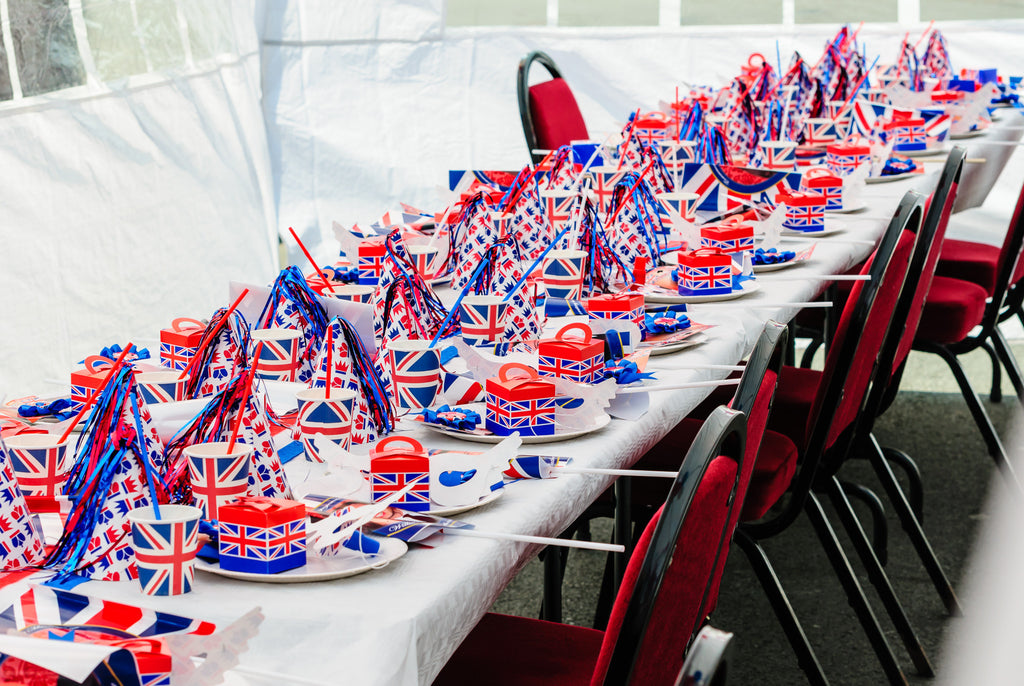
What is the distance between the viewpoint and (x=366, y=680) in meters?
0.78

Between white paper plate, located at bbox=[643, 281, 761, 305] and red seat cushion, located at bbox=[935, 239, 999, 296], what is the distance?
1308mm

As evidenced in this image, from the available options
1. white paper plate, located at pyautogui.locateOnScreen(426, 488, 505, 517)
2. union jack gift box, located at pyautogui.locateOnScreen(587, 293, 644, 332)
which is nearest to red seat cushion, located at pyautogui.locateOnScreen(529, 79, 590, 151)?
union jack gift box, located at pyautogui.locateOnScreen(587, 293, 644, 332)

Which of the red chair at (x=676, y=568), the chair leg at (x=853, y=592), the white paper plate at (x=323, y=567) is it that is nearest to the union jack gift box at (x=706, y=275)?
the chair leg at (x=853, y=592)

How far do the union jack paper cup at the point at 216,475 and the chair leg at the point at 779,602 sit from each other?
3.00ft

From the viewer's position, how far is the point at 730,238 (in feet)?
6.28

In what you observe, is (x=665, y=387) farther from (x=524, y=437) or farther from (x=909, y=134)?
(x=909, y=134)

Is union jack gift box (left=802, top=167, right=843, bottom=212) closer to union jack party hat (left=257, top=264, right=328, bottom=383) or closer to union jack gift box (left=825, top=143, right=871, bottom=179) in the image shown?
union jack gift box (left=825, top=143, right=871, bottom=179)

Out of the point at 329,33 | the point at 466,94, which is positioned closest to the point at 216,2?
the point at 329,33

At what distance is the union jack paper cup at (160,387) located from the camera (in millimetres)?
1154

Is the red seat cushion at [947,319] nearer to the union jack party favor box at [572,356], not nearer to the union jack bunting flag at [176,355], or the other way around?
the union jack party favor box at [572,356]

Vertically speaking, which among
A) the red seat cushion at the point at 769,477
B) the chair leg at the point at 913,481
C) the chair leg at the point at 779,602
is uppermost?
the red seat cushion at the point at 769,477

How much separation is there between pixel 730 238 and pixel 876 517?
0.79m

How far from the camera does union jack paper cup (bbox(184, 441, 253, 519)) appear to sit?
908 millimetres

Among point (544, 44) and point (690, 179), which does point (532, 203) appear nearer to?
point (690, 179)
